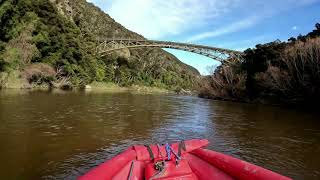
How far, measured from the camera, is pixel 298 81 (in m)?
33.4

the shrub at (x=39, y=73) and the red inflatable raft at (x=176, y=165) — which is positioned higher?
the shrub at (x=39, y=73)

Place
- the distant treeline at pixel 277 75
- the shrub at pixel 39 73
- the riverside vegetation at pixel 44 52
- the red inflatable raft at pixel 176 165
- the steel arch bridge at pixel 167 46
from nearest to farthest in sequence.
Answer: the red inflatable raft at pixel 176 165
the distant treeline at pixel 277 75
the riverside vegetation at pixel 44 52
the shrub at pixel 39 73
the steel arch bridge at pixel 167 46

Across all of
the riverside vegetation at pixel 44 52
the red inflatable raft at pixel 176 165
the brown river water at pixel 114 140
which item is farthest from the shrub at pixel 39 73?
the red inflatable raft at pixel 176 165

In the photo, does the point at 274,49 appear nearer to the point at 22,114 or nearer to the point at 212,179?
the point at 22,114

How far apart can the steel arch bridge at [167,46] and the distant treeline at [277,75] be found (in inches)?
647

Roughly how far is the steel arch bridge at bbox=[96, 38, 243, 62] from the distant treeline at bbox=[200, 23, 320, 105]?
16437 millimetres

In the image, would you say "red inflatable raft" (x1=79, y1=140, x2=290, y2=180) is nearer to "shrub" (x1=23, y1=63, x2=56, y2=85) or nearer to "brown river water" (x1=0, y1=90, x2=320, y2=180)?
"brown river water" (x1=0, y1=90, x2=320, y2=180)

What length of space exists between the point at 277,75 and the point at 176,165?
99.5 feet

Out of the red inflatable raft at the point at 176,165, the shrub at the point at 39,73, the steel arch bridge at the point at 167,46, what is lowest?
the red inflatable raft at the point at 176,165

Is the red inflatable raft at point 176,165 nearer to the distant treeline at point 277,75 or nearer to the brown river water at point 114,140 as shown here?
the brown river water at point 114,140

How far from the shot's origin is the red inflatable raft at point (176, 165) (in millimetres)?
6223

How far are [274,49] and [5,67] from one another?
102 ft

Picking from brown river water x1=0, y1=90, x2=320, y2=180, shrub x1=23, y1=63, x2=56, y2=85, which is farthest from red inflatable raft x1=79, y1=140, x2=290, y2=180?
shrub x1=23, y1=63, x2=56, y2=85

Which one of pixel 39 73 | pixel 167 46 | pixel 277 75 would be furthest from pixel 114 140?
pixel 167 46
